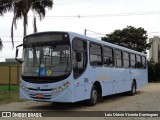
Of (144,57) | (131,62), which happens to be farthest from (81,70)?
(144,57)

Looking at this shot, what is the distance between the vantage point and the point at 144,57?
1019 inches

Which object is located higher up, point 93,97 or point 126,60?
point 126,60

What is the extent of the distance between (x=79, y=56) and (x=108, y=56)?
3994 mm

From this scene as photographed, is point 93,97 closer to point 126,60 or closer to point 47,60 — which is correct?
point 47,60

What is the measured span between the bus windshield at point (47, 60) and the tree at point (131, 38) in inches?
1638

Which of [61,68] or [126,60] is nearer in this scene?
[61,68]

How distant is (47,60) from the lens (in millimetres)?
13414

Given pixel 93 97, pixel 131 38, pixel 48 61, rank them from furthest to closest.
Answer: pixel 131 38 → pixel 93 97 → pixel 48 61

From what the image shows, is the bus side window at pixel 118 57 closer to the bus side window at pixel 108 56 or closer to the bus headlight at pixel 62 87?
the bus side window at pixel 108 56

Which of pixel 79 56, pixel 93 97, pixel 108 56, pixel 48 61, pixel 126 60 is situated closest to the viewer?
pixel 48 61

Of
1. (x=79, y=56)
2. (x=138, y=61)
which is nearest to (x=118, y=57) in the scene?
(x=138, y=61)

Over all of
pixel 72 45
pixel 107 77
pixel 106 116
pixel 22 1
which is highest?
pixel 22 1

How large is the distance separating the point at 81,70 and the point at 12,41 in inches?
636

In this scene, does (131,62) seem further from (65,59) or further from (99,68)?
(65,59)
